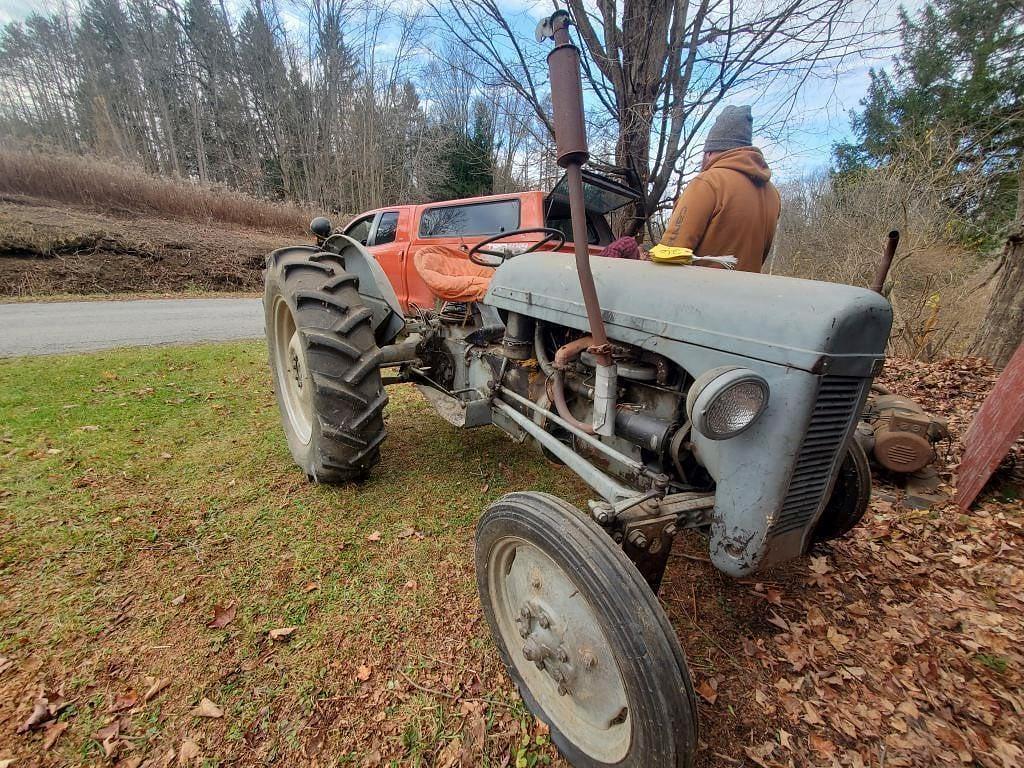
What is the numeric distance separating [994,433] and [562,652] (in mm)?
2714

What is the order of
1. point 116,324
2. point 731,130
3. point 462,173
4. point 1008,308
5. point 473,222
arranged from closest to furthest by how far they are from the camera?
point 731,130, point 1008,308, point 473,222, point 116,324, point 462,173

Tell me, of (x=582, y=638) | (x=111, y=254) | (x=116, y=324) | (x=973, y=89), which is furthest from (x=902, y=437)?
(x=111, y=254)

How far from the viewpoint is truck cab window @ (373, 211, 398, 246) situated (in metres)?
5.29

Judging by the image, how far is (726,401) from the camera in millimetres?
1156

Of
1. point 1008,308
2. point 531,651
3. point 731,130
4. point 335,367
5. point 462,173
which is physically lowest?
point 531,651

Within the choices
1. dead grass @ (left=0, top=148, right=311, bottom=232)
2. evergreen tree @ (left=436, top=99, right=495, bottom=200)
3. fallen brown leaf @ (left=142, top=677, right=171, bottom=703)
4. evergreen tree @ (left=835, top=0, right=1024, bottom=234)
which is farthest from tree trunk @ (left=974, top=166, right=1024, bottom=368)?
dead grass @ (left=0, top=148, right=311, bottom=232)

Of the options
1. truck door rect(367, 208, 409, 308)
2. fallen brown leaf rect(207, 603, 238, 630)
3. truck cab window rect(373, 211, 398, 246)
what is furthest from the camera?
truck cab window rect(373, 211, 398, 246)

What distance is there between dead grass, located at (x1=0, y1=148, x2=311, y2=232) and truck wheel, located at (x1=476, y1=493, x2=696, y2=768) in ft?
53.2

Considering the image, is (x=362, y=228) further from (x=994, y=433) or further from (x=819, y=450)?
(x=994, y=433)

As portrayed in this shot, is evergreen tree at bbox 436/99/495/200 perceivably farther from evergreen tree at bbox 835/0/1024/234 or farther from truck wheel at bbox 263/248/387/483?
truck wheel at bbox 263/248/387/483

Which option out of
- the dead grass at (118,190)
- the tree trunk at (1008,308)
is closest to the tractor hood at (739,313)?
the tree trunk at (1008,308)

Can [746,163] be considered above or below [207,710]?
above

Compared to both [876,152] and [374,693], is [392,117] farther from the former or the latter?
[374,693]

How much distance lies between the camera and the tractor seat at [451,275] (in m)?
2.54
